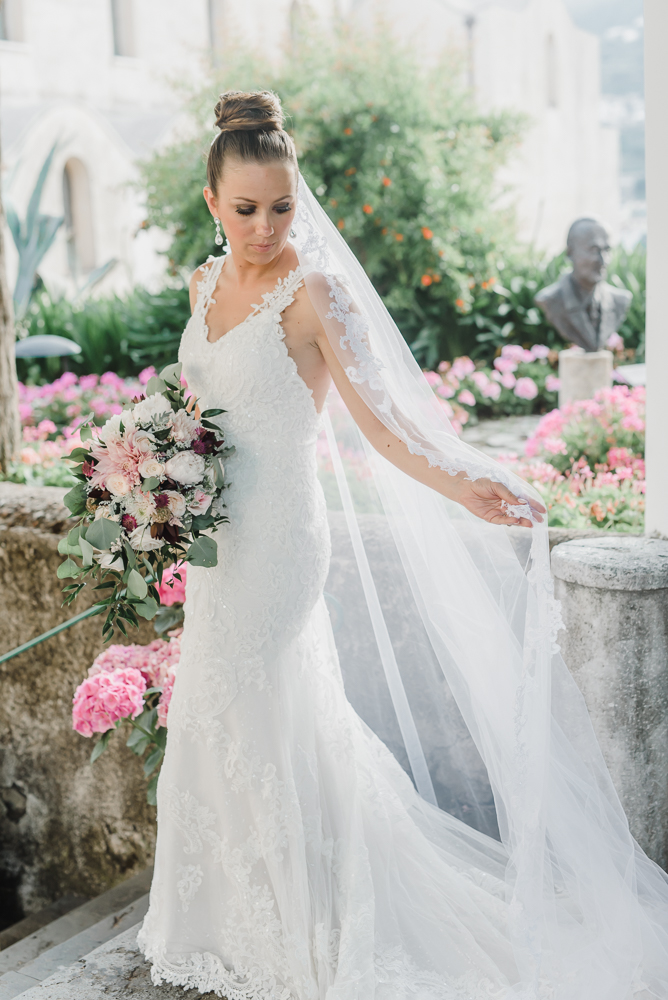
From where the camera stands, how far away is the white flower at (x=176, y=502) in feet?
7.00

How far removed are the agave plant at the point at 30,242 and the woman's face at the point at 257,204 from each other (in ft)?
29.9

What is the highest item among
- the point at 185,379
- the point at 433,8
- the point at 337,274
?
the point at 433,8

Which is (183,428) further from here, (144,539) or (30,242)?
(30,242)

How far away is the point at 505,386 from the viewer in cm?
801

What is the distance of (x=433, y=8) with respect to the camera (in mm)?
27547

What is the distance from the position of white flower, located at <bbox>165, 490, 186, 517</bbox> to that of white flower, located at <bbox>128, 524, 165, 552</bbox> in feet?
0.28

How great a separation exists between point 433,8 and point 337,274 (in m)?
29.2

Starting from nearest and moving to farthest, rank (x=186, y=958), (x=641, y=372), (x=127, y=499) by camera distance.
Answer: (x=127, y=499) < (x=186, y=958) < (x=641, y=372)

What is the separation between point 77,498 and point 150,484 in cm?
24

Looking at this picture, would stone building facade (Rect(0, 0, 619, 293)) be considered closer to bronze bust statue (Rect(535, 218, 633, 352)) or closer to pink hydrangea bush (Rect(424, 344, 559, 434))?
pink hydrangea bush (Rect(424, 344, 559, 434))

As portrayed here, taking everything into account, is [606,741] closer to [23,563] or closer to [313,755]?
[313,755]

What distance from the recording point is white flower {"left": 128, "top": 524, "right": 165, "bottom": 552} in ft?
7.16

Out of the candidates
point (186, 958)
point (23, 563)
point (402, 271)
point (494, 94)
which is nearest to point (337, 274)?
point (186, 958)

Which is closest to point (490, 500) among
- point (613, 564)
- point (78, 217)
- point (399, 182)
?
point (613, 564)
